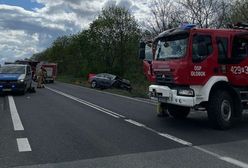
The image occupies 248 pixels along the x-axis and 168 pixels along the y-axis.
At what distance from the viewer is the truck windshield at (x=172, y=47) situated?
36.9 ft

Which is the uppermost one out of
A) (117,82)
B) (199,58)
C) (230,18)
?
(230,18)

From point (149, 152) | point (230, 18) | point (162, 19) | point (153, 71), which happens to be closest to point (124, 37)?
point (162, 19)

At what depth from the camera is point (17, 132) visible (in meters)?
10.8

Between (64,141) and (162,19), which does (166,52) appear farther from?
(162,19)

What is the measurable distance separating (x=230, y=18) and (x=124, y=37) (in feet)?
79.9

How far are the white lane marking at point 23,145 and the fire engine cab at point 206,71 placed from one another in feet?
13.5

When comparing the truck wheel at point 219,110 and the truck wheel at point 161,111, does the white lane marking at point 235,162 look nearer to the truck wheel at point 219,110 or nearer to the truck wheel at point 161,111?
the truck wheel at point 219,110

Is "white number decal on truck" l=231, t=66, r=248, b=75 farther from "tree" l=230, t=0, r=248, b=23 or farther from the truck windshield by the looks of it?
"tree" l=230, t=0, r=248, b=23

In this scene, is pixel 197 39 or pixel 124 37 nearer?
pixel 197 39

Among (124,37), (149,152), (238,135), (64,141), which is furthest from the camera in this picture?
(124,37)

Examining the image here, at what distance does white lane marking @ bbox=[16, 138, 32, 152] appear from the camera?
8.59 metres

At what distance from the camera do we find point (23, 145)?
9008 millimetres

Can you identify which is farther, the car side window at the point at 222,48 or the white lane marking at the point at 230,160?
the car side window at the point at 222,48

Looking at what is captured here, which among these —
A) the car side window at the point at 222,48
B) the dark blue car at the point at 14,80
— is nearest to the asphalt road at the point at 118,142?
the car side window at the point at 222,48
